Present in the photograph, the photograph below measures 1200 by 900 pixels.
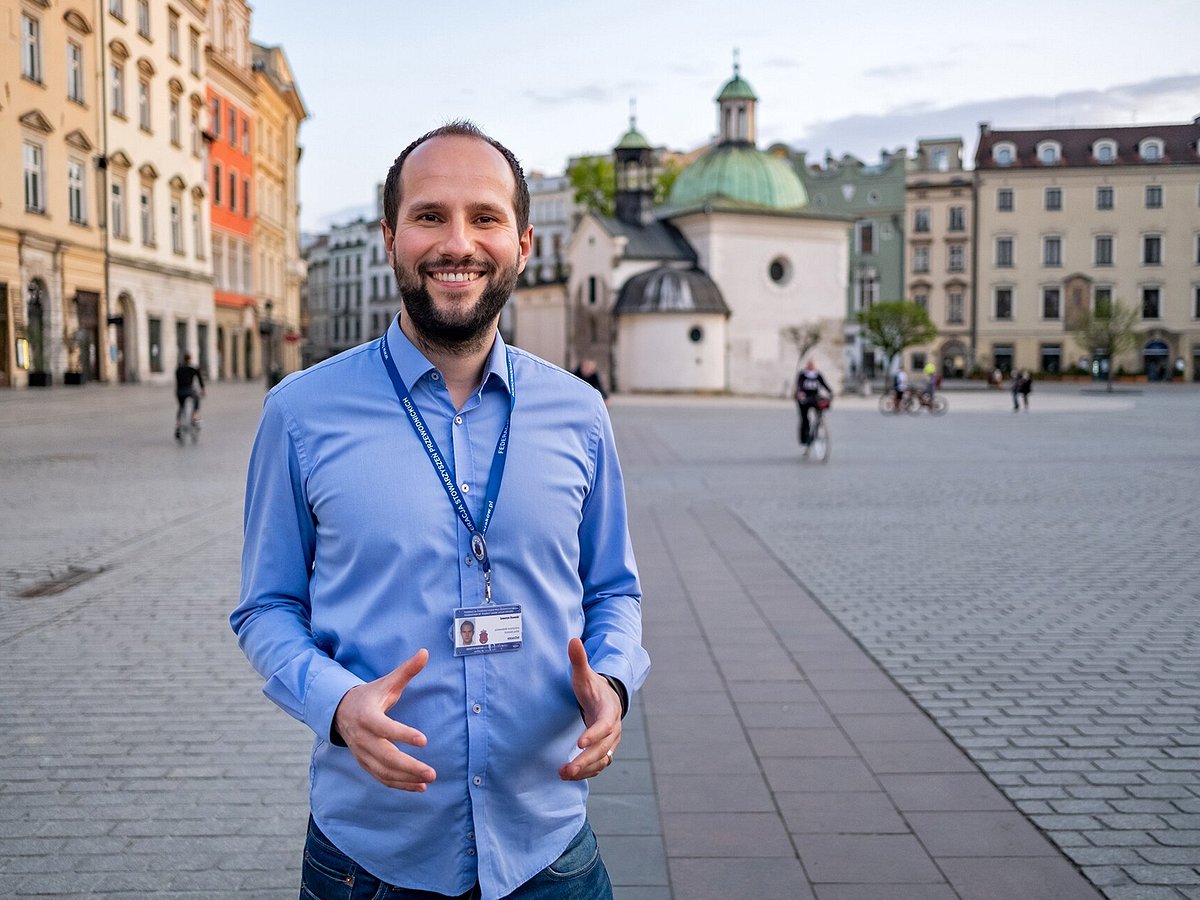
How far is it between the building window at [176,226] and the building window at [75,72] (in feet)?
29.3

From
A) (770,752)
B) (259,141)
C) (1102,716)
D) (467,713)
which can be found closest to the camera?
(467,713)

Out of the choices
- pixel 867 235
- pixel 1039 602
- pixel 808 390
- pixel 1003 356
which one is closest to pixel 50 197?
pixel 808 390

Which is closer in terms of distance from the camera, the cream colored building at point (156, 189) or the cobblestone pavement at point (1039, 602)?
the cobblestone pavement at point (1039, 602)

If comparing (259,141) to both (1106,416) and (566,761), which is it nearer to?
(1106,416)

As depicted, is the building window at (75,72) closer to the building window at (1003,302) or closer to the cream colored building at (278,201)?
the cream colored building at (278,201)

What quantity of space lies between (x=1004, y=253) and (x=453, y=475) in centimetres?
9034

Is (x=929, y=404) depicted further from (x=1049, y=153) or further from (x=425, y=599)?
(x=1049, y=153)

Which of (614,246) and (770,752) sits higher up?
(614,246)

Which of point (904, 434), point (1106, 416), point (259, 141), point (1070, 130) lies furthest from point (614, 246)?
point (1070, 130)

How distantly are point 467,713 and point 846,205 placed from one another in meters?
91.1

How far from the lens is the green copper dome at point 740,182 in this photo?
223 feet

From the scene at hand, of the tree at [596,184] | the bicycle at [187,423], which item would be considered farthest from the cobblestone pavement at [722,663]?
the tree at [596,184]

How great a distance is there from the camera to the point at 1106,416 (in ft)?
120

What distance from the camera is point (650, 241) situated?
66375 mm
